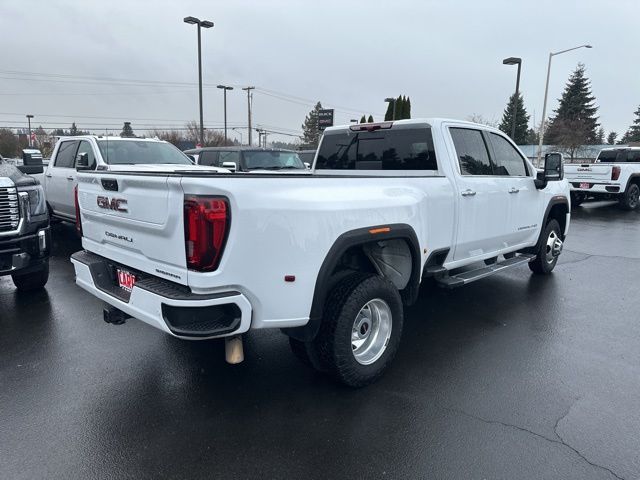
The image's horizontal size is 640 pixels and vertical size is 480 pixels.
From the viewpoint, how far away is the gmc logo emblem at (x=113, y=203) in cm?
318

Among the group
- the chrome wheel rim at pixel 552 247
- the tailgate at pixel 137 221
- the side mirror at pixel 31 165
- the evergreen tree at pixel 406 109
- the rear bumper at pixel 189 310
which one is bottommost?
the chrome wheel rim at pixel 552 247

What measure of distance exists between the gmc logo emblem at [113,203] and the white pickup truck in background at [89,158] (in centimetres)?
486

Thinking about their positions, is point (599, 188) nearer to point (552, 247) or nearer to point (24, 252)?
point (552, 247)

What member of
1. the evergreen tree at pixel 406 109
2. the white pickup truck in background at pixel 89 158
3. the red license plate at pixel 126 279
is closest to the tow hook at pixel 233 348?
the red license plate at pixel 126 279

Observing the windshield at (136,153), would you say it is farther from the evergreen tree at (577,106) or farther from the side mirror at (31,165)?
the evergreen tree at (577,106)

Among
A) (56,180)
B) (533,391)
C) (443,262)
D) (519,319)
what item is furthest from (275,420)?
(56,180)

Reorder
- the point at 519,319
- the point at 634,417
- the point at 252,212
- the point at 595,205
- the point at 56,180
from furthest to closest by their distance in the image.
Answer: the point at 595,205
the point at 56,180
the point at 519,319
the point at 634,417
the point at 252,212

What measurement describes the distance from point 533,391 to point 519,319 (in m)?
1.68

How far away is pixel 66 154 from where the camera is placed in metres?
9.23

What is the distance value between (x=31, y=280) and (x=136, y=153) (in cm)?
359

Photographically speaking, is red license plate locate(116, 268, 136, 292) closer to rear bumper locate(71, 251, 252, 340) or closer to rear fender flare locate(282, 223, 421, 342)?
rear bumper locate(71, 251, 252, 340)

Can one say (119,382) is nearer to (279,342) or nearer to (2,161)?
(279,342)

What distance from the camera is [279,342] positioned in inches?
172

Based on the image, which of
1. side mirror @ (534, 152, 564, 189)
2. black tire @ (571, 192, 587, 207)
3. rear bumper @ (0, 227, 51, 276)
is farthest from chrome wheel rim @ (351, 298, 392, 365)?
black tire @ (571, 192, 587, 207)
